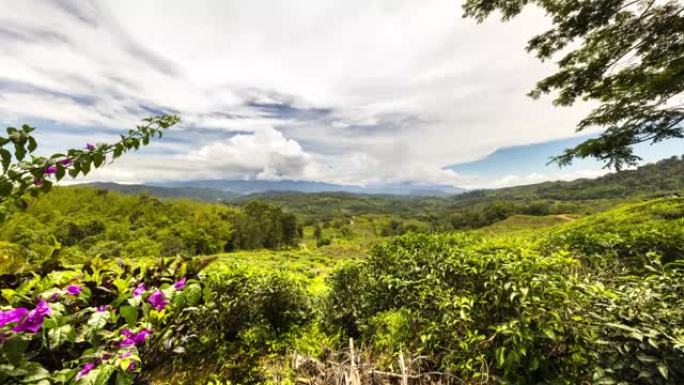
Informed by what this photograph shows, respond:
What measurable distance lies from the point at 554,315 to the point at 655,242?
431 cm

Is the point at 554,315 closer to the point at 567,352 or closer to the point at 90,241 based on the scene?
the point at 567,352

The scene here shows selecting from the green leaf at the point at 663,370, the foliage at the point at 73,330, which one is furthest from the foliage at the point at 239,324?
the green leaf at the point at 663,370

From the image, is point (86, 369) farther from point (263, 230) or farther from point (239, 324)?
point (263, 230)

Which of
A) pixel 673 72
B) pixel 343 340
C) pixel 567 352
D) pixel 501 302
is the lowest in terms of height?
pixel 343 340

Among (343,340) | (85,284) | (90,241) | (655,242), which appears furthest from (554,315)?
(90,241)

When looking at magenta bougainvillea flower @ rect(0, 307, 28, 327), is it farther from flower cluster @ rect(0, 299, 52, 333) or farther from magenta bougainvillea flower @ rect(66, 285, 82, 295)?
magenta bougainvillea flower @ rect(66, 285, 82, 295)

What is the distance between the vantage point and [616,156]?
20.1 ft

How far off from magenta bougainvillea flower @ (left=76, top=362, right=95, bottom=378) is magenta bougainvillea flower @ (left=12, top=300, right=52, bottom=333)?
0.26 meters

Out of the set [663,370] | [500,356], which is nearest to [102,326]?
[500,356]

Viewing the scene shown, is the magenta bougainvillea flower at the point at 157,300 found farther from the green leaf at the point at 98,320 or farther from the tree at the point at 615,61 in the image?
the tree at the point at 615,61

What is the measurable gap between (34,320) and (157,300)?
471mm

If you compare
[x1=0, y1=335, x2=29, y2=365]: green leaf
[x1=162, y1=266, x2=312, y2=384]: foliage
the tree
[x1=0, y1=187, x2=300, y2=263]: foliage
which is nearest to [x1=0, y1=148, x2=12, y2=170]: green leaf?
[x1=0, y1=335, x2=29, y2=365]: green leaf

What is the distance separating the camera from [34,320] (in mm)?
1301

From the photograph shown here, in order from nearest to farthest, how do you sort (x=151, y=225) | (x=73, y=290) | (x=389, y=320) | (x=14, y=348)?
(x=14, y=348), (x=73, y=290), (x=389, y=320), (x=151, y=225)
